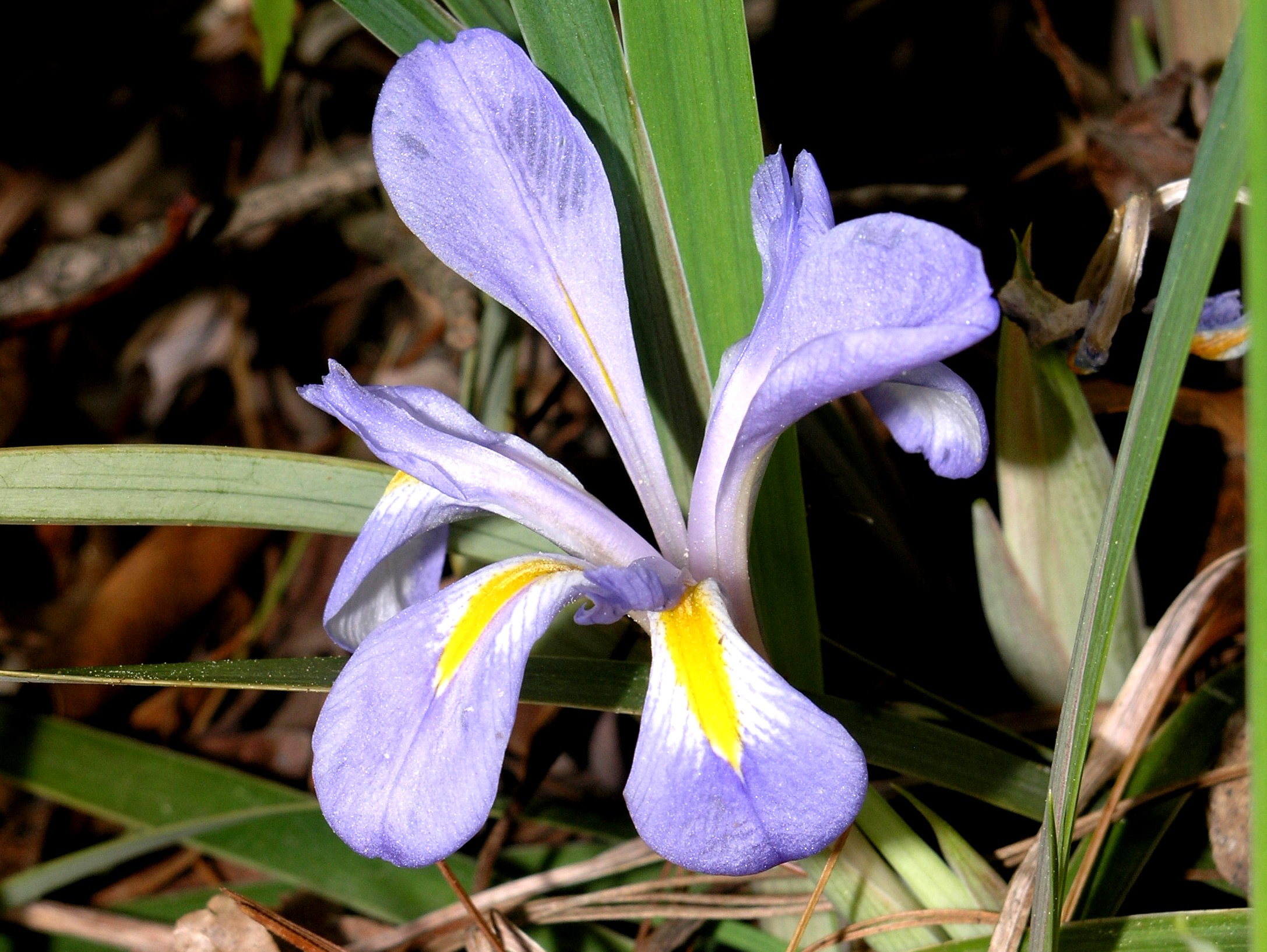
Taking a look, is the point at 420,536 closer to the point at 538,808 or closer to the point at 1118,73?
the point at 538,808

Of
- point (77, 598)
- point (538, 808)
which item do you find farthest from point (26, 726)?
point (538, 808)

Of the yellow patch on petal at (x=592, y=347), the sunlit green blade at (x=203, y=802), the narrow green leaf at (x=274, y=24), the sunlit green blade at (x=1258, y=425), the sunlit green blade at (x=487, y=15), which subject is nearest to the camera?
the sunlit green blade at (x=1258, y=425)

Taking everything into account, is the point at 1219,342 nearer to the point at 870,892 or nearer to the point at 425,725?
the point at 870,892

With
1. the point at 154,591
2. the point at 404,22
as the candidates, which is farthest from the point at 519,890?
the point at 154,591

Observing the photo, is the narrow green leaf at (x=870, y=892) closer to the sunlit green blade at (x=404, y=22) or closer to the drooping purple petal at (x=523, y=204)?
the drooping purple petal at (x=523, y=204)

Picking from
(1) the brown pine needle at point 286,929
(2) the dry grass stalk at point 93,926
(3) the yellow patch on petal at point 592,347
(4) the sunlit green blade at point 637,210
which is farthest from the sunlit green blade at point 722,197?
(2) the dry grass stalk at point 93,926
